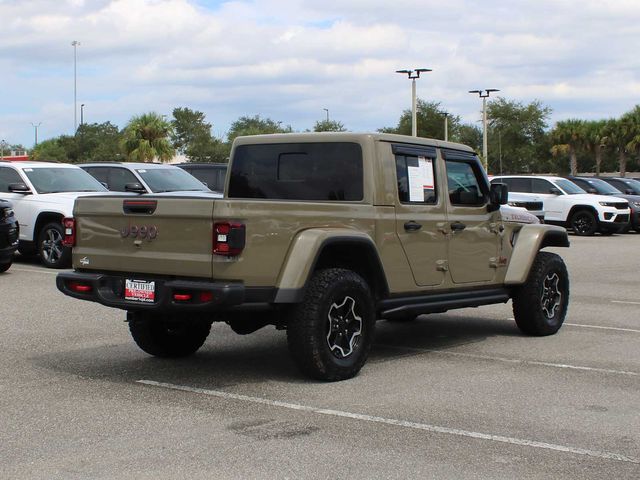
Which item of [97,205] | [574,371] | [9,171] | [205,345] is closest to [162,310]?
[97,205]

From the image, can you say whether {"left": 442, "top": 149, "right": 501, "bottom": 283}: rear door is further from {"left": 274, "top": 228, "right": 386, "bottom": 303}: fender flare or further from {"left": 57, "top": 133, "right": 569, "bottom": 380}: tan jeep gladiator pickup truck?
{"left": 274, "top": 228, "right": 386, "bottom": 303}: fender flare

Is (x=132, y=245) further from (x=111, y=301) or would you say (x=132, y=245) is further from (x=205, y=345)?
(x=205, y=345)

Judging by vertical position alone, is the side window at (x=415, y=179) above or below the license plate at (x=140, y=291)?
above

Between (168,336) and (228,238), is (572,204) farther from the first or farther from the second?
(228,238)

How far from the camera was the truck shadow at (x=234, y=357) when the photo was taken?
739cm

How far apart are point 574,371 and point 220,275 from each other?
304cm

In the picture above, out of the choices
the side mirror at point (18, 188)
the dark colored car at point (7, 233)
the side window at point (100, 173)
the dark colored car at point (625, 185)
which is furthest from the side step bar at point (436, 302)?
the dark colored car at point (625, 185)

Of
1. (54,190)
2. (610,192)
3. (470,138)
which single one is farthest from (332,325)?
(470,138)

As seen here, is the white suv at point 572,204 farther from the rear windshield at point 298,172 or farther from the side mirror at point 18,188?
the rear windshield at point 298,172

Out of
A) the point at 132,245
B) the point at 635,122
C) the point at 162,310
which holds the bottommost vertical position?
the point at 162,310

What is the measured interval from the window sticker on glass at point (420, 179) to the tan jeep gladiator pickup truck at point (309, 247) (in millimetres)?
14

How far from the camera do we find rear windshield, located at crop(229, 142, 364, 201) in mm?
7617

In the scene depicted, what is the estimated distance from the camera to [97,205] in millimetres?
7312

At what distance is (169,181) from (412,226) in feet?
34.1
